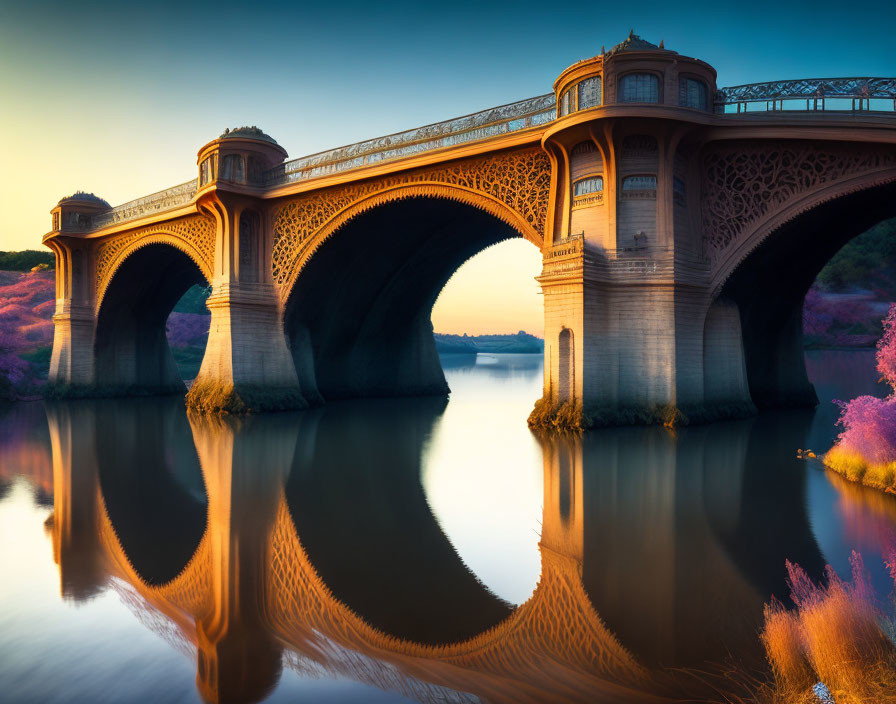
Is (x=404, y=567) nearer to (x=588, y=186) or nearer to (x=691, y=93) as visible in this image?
(x=588, y=186)

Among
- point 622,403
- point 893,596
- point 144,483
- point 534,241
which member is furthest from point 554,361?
point 893,596

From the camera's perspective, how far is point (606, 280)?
15.9m

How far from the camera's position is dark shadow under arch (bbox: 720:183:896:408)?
16766mm

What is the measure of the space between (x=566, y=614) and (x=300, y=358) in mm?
21535

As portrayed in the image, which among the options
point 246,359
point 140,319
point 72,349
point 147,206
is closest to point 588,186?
point 246,359

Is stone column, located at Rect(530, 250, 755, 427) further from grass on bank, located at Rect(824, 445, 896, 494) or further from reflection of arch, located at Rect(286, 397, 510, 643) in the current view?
grass on bank, located at Rect(824, 445, 896, 494)

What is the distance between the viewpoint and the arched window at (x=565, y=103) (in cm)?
1650

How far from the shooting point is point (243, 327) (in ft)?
75.4

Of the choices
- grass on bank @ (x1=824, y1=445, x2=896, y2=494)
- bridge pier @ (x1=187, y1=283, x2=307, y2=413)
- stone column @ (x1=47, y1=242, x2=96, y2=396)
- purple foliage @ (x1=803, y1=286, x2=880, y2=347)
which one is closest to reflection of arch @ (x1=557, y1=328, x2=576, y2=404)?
grass on bank @ (x1=824, y1=445, x2=896, y2=494)

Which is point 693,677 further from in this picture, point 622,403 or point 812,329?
point 812,329

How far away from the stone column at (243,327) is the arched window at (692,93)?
49.8 feet

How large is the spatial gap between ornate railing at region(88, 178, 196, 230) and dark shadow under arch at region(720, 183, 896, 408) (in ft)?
69.0

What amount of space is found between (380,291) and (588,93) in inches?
547

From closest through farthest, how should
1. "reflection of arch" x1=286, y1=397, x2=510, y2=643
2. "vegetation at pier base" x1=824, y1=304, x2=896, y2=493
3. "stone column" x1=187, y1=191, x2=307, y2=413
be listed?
"reflection of arch" x1=286, y1=397, x2=510, y2=643 < "vegetation at pier base" x1=824, y1=304, x2=896, y2=493 < "stone column" x1=187, y1=191, x2=307, y2=413
